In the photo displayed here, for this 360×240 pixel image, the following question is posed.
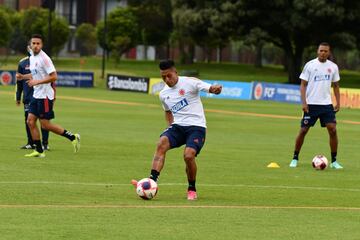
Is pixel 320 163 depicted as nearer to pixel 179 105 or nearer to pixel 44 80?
pixel 179 105

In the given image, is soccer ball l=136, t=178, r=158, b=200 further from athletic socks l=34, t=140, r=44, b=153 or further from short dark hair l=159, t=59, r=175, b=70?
athletic socks l=34, t=140, r=44, b=153

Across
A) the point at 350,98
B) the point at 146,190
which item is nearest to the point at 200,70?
the point at 350,98

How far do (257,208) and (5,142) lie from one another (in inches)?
439

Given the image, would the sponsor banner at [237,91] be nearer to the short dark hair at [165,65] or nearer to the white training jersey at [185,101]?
the white training jersey at [185,101]

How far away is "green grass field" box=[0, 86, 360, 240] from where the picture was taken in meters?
10.4

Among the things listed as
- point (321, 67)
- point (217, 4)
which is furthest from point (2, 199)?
point (217, 4)

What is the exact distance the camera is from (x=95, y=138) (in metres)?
24.5

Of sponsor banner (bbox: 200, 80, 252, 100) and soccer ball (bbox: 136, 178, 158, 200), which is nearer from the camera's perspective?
soccer ball (bbox: 136, 178, 158, 200)

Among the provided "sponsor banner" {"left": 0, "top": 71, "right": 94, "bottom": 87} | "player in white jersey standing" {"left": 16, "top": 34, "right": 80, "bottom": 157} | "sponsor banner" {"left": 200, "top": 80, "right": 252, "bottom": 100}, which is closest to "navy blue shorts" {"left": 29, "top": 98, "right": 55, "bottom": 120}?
"player in white jersey standing" {"left": 16, "top": 34, "right": 80, "bottom": 157}

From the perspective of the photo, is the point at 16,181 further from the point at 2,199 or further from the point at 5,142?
the point at 5,142

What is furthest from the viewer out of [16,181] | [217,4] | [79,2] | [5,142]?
[79,2]

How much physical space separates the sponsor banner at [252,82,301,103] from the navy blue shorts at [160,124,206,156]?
38470 mm

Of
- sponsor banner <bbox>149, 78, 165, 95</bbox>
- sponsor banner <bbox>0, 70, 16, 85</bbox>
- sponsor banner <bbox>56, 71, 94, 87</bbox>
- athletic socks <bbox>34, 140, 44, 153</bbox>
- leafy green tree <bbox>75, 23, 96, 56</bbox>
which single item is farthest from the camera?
leafy green tree <bbox>75, 23, 96, 56</bbox>

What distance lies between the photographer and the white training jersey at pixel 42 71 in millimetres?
18734
